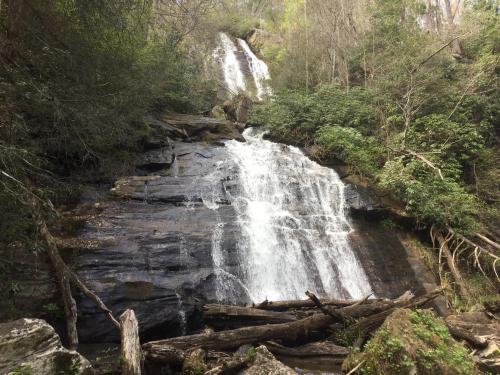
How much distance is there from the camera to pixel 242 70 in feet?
86.4

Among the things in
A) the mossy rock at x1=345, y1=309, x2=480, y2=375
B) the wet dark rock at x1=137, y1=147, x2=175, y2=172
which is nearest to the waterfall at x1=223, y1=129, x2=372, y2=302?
the wet dark rock at x1=137, y1=147, x2=175, y2=172

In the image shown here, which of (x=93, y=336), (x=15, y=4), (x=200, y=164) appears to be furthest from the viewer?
(x=200, y=164)

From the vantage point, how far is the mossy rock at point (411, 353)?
499 centimetres

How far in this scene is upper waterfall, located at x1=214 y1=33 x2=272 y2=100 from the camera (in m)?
24.8

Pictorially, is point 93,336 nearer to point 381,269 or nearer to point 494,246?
point 381,269

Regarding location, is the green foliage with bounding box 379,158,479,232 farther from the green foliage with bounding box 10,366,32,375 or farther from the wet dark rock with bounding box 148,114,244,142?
the green foliage with bounding box 10,366,32,375

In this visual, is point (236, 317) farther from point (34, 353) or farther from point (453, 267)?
point (453, 267)

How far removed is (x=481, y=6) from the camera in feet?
62.0

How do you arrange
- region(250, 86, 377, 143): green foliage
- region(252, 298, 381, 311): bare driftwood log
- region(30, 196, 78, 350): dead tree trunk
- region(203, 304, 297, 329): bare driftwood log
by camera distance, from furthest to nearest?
region(250, 86, 377, 143): green foliage < region(252, 298, 381, 311): bare driftwood log < region(203, 304, 297, 329): bare driftwood log < region(30, 196, 78, 350): dead tree trunk

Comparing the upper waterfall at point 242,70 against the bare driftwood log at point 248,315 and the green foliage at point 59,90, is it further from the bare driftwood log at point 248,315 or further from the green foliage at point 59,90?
the bare driftwood log at point 248,315

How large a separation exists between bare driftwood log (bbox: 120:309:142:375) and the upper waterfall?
20169 mm

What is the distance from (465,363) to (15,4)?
29.8 ft

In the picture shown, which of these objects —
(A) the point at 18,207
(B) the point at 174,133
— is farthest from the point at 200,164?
(A) the point at 18,207

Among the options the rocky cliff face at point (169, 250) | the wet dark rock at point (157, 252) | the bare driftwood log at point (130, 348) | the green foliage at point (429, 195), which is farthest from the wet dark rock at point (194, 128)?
the bare driftwood log at point (130, 348)
